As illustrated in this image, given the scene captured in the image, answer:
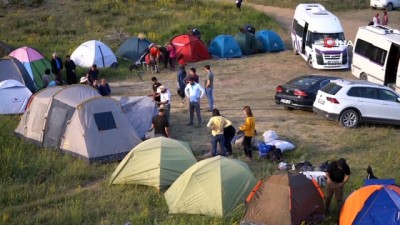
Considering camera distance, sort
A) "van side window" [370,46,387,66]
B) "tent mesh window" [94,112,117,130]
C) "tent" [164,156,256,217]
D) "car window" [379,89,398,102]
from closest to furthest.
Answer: "tent" [164,156,256,217] → "tent mesh window" [94,112,117,130] → "car window" [379,89,398,102] → "van side window" [370,46,387,66]

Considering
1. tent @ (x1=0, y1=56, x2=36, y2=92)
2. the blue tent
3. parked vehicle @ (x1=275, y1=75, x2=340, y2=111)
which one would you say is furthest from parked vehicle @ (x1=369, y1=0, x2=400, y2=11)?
tent @ (x1=0, y1=56, x2=36, y2=92)

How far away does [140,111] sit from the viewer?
16.8m

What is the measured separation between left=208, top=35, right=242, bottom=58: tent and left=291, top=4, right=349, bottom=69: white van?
286 cm

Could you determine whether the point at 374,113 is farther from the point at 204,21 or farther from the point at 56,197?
the point at 204,21

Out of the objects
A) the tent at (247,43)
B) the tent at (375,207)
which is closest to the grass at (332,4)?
the tent at (247,43)

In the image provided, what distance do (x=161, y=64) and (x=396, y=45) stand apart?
981 cm

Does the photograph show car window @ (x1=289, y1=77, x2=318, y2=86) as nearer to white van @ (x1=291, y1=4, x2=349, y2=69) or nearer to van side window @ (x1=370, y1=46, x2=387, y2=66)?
van side window @ (x1=370, y1=46, x2=387, y2=66)

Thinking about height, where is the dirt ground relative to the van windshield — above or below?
below

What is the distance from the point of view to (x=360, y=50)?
23625 millimetres

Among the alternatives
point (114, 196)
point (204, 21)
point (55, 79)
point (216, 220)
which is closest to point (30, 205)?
point (114, 196)

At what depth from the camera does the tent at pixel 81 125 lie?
1493 centimetres

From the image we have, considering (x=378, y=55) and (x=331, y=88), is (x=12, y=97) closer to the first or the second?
(x=331, y=88)

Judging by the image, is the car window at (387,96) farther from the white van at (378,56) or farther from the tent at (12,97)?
the tent at (12,97)

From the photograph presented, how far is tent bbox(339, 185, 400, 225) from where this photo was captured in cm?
1061
